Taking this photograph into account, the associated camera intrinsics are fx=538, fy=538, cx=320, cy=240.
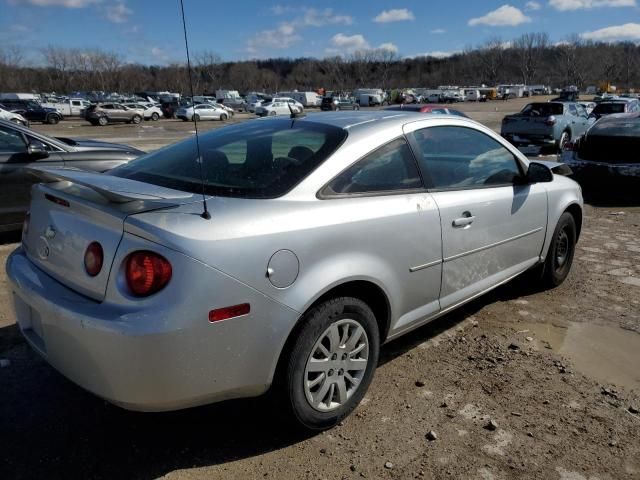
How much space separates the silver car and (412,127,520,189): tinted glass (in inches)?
0.6

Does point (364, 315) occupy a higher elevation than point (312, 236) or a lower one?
lower

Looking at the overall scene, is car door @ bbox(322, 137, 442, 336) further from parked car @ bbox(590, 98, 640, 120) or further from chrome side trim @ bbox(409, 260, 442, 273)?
parked car @ bbox(590, 98, 640, 120)

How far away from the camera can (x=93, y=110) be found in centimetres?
3653

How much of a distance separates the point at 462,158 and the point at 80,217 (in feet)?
8.02

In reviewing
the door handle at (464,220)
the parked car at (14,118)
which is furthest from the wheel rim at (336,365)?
the parked car at (14,118)

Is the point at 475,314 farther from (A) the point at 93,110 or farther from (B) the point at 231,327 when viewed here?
(A) the point at 93,110

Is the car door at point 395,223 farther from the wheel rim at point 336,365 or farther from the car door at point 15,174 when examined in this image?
the car door at point 15,174

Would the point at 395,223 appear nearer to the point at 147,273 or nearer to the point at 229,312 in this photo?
the point at 229,312

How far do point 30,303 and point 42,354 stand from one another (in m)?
0.24

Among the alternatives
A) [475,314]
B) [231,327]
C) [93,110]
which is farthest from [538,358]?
[93,110]

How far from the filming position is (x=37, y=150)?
6.18 meters

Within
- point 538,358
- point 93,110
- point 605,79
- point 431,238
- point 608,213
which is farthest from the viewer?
point 605,79

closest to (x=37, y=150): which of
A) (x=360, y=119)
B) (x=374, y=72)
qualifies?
(x=360, y=119)

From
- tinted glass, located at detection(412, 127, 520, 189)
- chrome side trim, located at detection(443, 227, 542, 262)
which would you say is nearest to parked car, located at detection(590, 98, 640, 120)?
chrome side trim, located at detection(443, 227, 542, 262)
